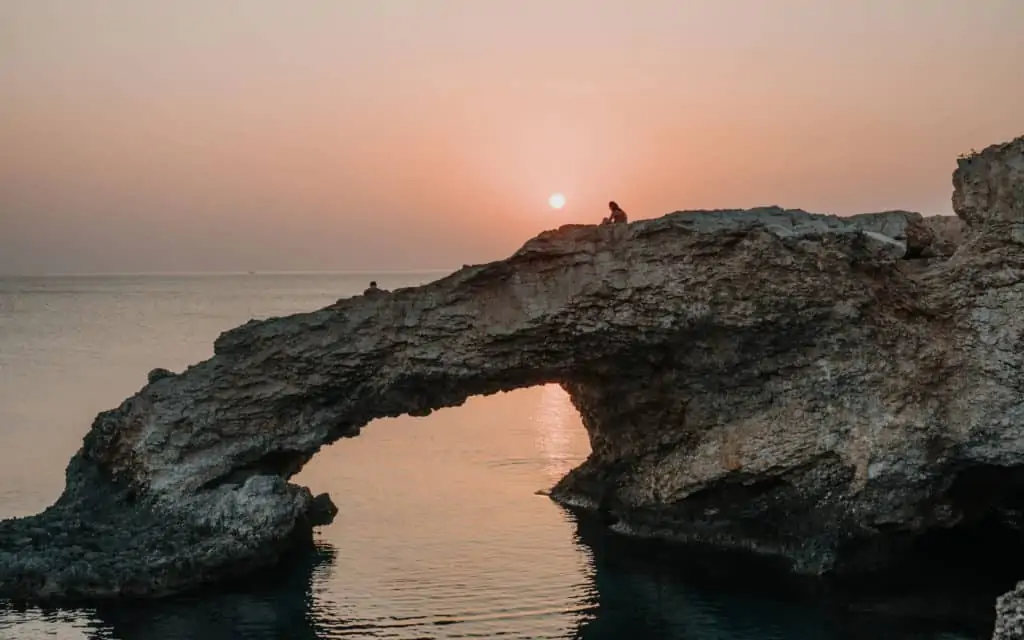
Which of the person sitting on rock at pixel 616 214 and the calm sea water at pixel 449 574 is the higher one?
the person sitting on rock at pixel 616 214

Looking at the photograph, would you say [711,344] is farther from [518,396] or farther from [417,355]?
[518,396]

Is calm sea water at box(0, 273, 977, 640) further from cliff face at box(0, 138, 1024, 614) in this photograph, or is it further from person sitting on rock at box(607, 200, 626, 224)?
person sitting on rock at box(607, 200, 626, 224)

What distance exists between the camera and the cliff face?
65.9 ft

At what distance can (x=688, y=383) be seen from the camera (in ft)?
75.8

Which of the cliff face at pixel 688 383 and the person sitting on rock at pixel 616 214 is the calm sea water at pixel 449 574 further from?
the person sitting on rock at pixel 616 214

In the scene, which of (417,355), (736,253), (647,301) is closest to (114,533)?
(417,355)

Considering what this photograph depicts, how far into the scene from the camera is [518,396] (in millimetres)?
55219

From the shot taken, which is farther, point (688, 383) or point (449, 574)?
point (688, 383)

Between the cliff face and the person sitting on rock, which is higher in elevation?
the person sitting on rock

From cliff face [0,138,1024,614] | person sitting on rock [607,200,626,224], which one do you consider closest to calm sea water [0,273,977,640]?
cliff face [0,138,1024,614]

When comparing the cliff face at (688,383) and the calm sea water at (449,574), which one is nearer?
the calm sea water at (449,574)

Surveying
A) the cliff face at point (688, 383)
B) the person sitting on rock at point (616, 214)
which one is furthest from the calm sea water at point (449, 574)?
the person sitting on rock at point (616, 214)

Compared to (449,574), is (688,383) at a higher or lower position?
higher

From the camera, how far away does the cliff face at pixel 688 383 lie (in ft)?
65.9
